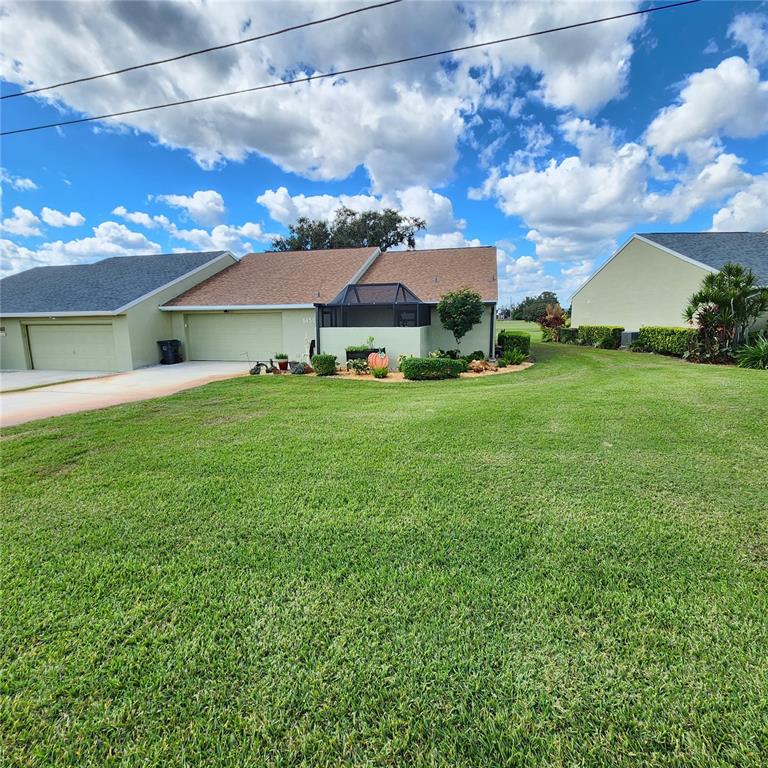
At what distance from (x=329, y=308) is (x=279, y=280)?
14.0 feet

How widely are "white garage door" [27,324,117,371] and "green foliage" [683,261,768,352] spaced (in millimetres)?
23531

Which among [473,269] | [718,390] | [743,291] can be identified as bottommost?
[718,390]

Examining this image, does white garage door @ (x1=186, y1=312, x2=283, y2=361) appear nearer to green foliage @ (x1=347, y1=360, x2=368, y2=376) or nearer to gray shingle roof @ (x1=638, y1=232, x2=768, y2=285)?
green foliage @ (x1=347, y1=360, x2=368, y2=376)

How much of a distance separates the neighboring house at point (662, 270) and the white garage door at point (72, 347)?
26.7 meters

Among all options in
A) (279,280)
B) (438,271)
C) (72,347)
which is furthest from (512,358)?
(72,347)

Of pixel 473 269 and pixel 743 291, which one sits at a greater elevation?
pixel 473 269

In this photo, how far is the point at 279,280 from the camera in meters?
18.3

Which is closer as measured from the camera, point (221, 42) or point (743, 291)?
point (221, 42)

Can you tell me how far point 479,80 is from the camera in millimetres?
11062

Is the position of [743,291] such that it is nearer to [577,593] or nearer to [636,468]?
[636,468]

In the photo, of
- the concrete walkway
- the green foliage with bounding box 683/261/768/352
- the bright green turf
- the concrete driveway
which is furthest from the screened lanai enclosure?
the bright green turf

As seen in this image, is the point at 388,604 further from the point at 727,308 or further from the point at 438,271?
the point at 438,271

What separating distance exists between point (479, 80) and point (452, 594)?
13731mm

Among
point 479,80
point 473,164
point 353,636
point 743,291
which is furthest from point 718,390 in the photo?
point 473,164
